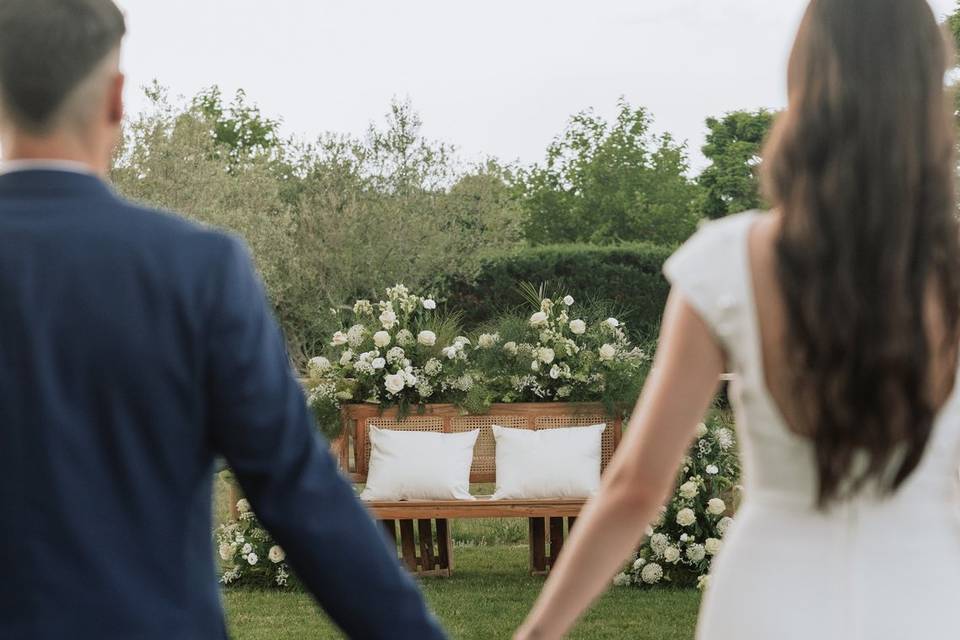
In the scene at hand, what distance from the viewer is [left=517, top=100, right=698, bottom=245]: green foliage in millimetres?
46125

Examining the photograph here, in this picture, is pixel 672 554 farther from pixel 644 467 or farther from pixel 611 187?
pixel 611 187

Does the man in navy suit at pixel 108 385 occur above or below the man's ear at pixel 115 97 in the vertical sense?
below

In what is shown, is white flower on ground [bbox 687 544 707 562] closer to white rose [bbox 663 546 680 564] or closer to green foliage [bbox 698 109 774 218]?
white rose [bbox 663 546 680 564]

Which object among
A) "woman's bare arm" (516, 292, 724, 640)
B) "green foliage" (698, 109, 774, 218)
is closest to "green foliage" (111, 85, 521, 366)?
"green foliage" (698, 109, 774, 218)

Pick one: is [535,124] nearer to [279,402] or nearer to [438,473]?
[438,473]

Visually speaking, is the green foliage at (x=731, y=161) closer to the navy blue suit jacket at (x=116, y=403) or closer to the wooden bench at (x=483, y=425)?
the wooden bench at (x=483, y=425)

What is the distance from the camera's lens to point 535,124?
145 ft

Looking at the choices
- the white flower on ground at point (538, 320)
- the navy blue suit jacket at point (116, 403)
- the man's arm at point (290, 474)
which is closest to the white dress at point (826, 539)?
the man's arm at point (290, 474)

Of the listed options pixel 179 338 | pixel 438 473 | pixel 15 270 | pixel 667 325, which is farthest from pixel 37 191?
pixel 438 473

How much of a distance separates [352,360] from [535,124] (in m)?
35.5

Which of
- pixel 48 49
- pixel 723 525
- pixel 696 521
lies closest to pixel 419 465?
pixel 696 521

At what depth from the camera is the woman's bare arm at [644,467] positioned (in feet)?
6.78

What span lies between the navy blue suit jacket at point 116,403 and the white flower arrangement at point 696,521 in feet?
23.4

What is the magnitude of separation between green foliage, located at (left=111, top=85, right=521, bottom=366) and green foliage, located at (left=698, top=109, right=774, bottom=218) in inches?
556
